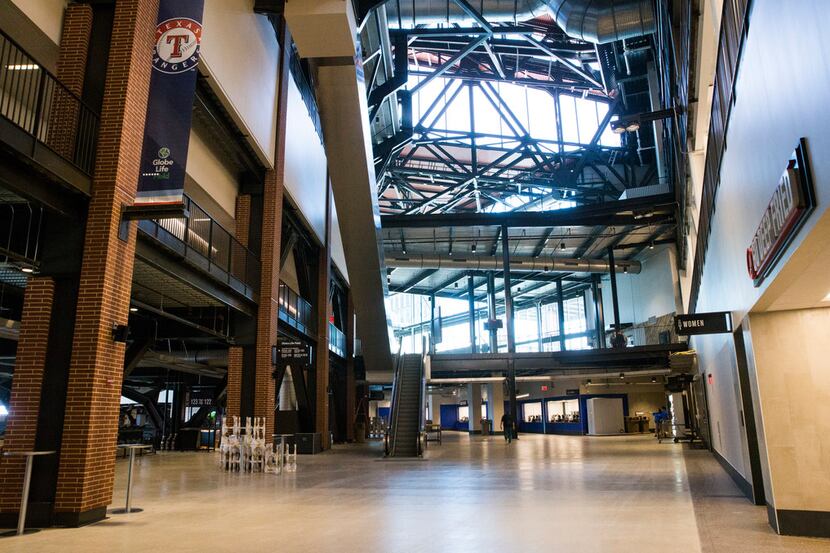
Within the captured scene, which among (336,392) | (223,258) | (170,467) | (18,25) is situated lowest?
(170,467)

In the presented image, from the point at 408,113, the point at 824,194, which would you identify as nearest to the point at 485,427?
the point at 408,113

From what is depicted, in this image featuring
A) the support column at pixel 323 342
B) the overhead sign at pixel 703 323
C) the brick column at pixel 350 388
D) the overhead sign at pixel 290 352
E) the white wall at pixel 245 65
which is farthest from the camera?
the brick column at pixel 350 388

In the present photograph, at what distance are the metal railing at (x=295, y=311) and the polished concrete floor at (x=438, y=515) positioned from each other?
6809 mm

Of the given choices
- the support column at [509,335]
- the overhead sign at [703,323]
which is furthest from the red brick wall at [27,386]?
the support column at [509,335]

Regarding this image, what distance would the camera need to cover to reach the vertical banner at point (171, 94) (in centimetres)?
855

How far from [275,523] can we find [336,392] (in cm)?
2335

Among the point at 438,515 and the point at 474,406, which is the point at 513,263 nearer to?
the point at 474,406

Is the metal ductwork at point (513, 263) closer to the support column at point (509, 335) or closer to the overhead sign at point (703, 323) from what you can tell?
the support column at point (509, 335)

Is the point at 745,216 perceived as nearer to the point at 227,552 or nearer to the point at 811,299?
the point at 811,299

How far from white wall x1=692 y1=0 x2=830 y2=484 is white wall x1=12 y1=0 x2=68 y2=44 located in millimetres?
9391

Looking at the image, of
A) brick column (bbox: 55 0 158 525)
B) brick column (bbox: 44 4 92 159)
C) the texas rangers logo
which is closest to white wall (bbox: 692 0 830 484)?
brick column (bbox: 55 0 158 525)

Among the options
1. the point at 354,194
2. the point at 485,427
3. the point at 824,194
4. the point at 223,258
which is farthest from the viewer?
the point at 485,427

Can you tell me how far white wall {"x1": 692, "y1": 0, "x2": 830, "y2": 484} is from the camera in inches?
135

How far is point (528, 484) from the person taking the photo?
10.1 metres
